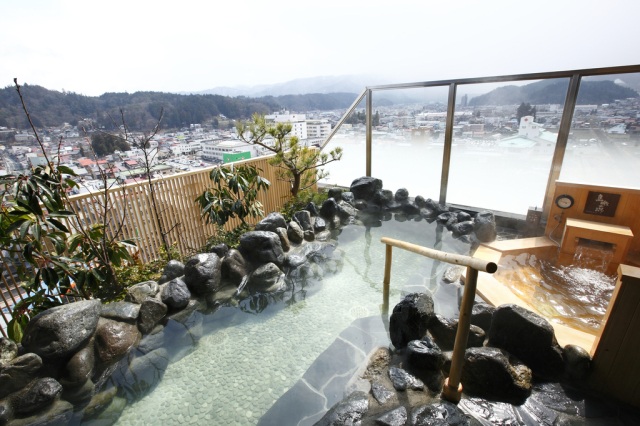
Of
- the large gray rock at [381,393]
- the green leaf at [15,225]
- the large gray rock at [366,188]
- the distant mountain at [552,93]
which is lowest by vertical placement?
the large gray rock at [381,393]

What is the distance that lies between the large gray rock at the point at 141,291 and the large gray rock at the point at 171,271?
0.22 m

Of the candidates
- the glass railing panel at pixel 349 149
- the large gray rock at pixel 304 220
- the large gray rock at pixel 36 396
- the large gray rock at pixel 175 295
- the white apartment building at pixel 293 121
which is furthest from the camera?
the glass railing panel at pixel 349 149

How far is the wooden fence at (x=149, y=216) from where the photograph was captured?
2.98 meters

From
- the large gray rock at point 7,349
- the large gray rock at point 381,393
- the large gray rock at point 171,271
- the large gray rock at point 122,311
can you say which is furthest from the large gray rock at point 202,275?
the large gray rock at point 381,393

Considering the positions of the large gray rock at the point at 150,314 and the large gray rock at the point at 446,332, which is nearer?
the large gray rock at the point at 446,332

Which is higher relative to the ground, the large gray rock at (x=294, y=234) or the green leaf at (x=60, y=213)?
the green leaf at (x=60, y=213)

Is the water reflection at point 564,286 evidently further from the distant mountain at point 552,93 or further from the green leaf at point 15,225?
the green leaf at point 15,225

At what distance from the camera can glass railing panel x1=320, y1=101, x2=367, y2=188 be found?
6.85m

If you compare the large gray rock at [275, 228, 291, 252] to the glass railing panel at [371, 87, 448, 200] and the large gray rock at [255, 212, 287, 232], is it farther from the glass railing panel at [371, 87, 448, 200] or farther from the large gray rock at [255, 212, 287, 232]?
the glass railing panel at [371, 87, 448, 200]

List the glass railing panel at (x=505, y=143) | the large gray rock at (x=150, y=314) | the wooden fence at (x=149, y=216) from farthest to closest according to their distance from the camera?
the glass railing panel at (x=505, y=143)
the large gray rock at (x=150, y=314)
the wooden fence at (x=149, y=216)

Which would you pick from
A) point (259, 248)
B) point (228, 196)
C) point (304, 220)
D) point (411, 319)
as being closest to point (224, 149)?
point (228, 196)

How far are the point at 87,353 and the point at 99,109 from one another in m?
3.10

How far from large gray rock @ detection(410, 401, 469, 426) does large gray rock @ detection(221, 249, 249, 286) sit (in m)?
2.69

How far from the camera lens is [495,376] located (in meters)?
2.11
